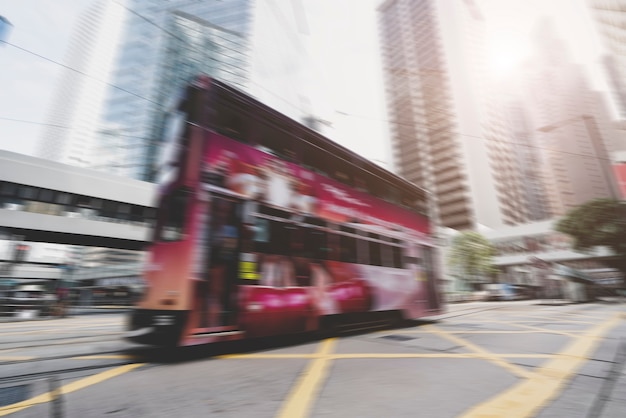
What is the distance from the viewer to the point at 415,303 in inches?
293

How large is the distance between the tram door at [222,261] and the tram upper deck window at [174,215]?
350 millimetres

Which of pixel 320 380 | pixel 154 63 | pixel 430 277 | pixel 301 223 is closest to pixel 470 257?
pixel 430 277

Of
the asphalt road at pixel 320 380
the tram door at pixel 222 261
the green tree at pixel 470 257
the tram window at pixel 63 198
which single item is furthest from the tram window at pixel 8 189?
the green tree at pixel 470 257

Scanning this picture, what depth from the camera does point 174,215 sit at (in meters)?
4.07

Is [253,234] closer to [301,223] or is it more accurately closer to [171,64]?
[301,223]

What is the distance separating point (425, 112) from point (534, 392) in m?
75.5

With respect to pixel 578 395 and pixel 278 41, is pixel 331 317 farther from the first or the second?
pixel 278 41

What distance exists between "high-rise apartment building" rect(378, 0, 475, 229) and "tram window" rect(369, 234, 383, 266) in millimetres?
51900

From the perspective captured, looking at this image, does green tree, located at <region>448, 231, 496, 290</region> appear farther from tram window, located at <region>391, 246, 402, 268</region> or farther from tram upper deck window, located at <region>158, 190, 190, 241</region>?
tram upper deck window, located at <region>158, 190, 190, 241</region>

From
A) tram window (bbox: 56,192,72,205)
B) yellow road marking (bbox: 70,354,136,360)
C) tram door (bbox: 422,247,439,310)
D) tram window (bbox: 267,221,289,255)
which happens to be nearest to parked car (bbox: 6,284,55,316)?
tram window (bbox: 56,192,72,205)

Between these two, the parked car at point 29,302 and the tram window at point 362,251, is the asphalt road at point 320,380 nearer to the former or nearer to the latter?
the tram window at point 362,251

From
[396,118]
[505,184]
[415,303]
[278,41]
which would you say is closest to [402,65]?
[396,118]

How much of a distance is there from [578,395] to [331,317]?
358 cm

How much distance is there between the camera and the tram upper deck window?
3.94m
